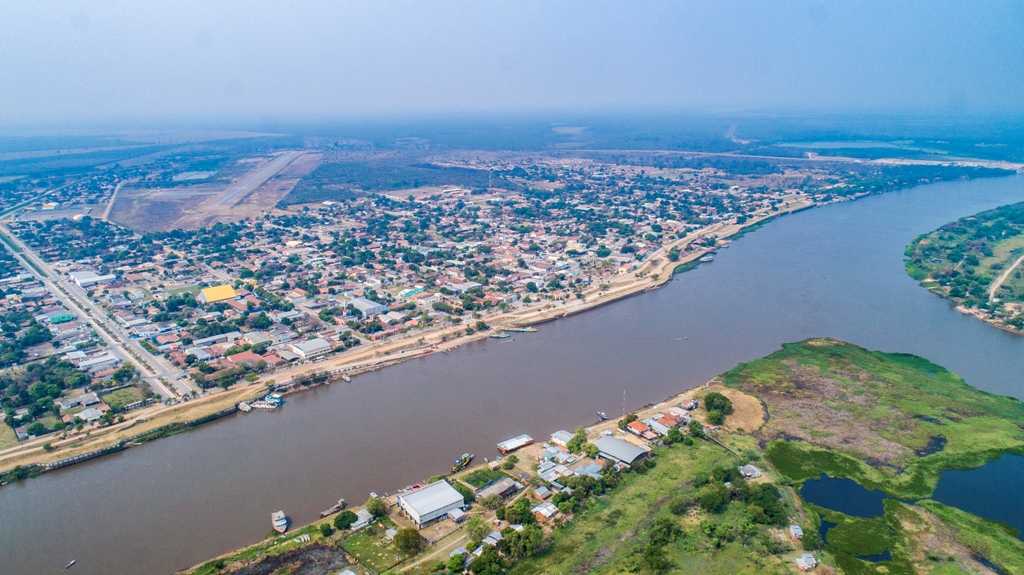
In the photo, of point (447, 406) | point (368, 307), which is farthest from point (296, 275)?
point (447, 406)

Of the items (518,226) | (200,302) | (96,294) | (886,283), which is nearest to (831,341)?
(886,283)

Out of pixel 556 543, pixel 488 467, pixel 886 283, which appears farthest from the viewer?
pixel 886 283

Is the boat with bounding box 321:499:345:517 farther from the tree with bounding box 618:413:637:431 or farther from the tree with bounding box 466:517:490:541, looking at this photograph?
the tree with bounding box 618:413:637:431

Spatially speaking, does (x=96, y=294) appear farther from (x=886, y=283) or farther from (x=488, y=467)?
(x=886, y=283)

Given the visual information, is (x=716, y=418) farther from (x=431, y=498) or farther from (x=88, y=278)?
(x=88, y=278)

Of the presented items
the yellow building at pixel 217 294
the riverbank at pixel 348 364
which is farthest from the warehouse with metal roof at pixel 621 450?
the yellow building at pixel 217 294
